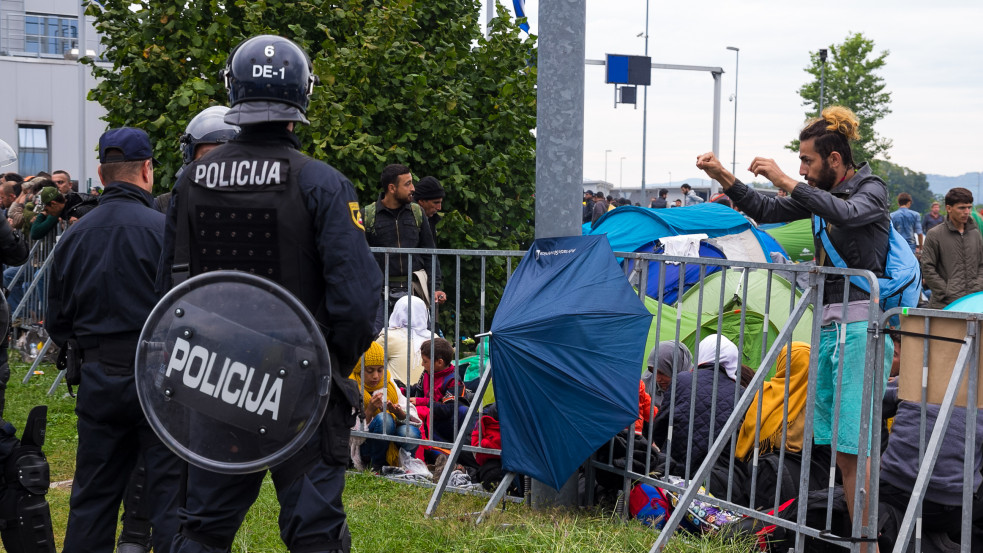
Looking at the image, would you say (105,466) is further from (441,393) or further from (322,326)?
(441,393)

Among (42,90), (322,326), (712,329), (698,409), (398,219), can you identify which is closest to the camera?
(322,326)

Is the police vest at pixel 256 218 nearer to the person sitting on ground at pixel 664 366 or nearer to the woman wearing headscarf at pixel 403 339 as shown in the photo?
the person sitting on ground at pixel 664 366

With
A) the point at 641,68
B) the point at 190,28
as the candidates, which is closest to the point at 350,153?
the point at 190,28

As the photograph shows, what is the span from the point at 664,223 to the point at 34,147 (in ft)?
94.2

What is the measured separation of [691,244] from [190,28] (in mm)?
5914

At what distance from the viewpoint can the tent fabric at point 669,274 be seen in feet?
18.9

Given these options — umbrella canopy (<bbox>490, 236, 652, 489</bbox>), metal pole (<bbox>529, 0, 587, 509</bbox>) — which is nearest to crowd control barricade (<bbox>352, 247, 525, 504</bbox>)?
umbrella canopy (<bbox>490, 236, 652, 489</bbox>)

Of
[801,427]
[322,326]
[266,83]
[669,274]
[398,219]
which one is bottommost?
[801,427]

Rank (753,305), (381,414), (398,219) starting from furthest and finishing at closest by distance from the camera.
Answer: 1. (753,305)
2. (398,219)
3. (381,414)

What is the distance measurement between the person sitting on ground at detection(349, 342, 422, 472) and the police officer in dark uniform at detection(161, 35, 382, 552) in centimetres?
338

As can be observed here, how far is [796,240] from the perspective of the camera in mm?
14227

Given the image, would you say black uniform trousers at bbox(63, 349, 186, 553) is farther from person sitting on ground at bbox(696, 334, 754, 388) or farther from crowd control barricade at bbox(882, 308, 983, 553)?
crowd control barricade at bbox(882, 308, 983, 553)

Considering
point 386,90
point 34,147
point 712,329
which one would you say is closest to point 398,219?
point 386,90

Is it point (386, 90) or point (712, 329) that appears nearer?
point (712, 329)
